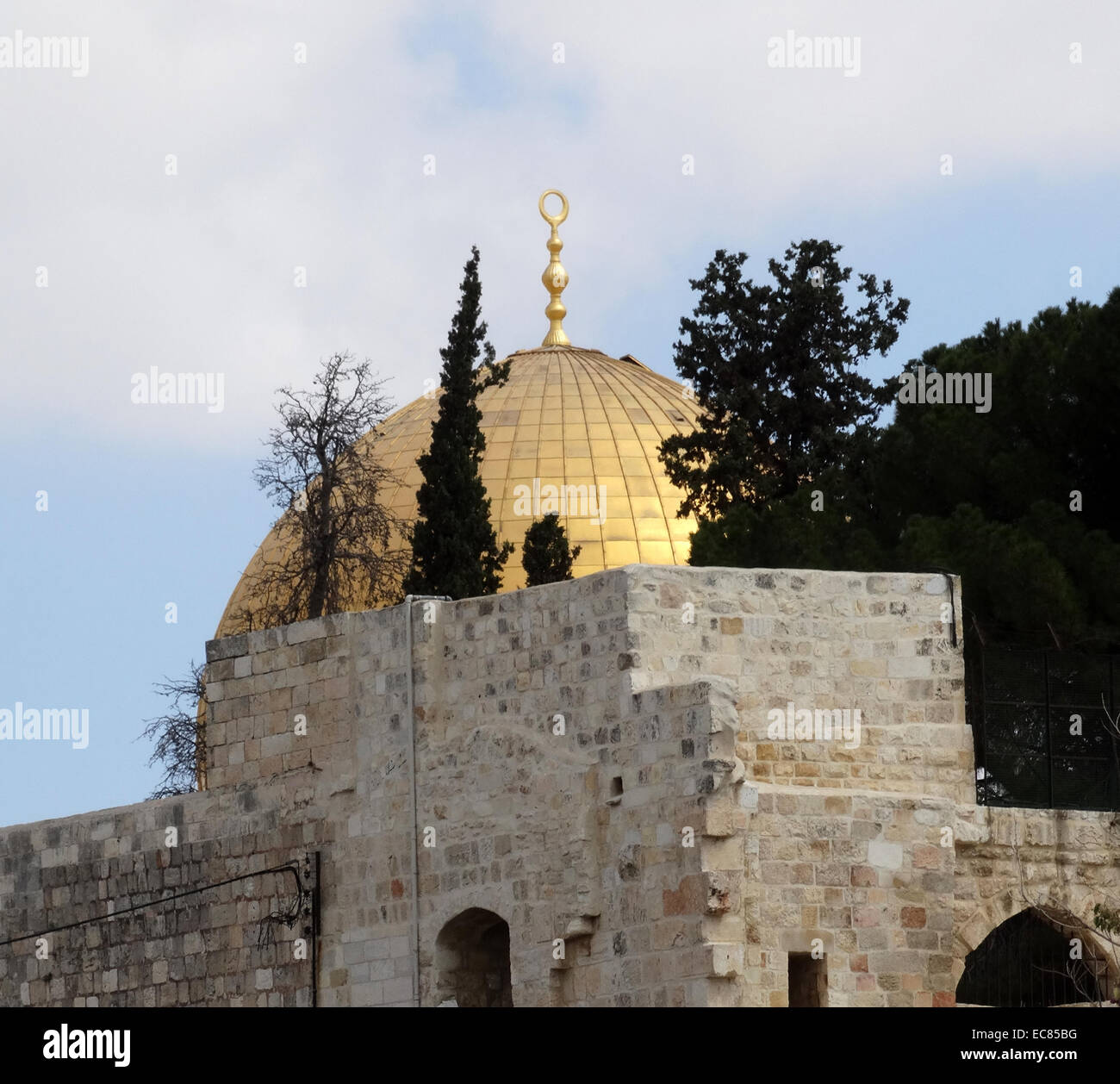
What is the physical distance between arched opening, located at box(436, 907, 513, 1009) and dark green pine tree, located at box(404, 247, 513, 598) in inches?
288

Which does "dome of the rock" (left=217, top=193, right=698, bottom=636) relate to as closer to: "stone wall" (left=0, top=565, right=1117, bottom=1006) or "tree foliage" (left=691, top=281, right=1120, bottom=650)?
"tree foliage" (left=691, top=281, right=1120, bottom=650)

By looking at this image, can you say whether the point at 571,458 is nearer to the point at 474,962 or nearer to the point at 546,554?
the point at 546,554

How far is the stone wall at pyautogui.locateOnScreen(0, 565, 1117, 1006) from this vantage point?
52.7ft

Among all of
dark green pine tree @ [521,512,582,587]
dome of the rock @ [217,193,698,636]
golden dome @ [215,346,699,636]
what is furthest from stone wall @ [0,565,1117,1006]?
golden dome @ [215,346,699,636]

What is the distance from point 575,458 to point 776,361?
6209 mm

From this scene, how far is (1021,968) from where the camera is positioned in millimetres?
20328

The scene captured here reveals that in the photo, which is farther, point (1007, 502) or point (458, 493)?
point (458, 493)

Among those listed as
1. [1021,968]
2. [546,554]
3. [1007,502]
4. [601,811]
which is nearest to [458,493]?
[546,554]

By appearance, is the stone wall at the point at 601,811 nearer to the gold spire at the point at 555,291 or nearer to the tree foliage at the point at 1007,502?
the tree foliage at the point at 1007,502

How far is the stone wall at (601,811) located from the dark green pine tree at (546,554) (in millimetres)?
8359

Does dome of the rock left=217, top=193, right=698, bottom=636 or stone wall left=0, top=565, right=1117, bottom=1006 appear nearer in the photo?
stone wall left=0, top=565, right=1117, bottom=1006

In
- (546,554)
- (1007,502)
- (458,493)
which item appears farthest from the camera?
(546,554)
